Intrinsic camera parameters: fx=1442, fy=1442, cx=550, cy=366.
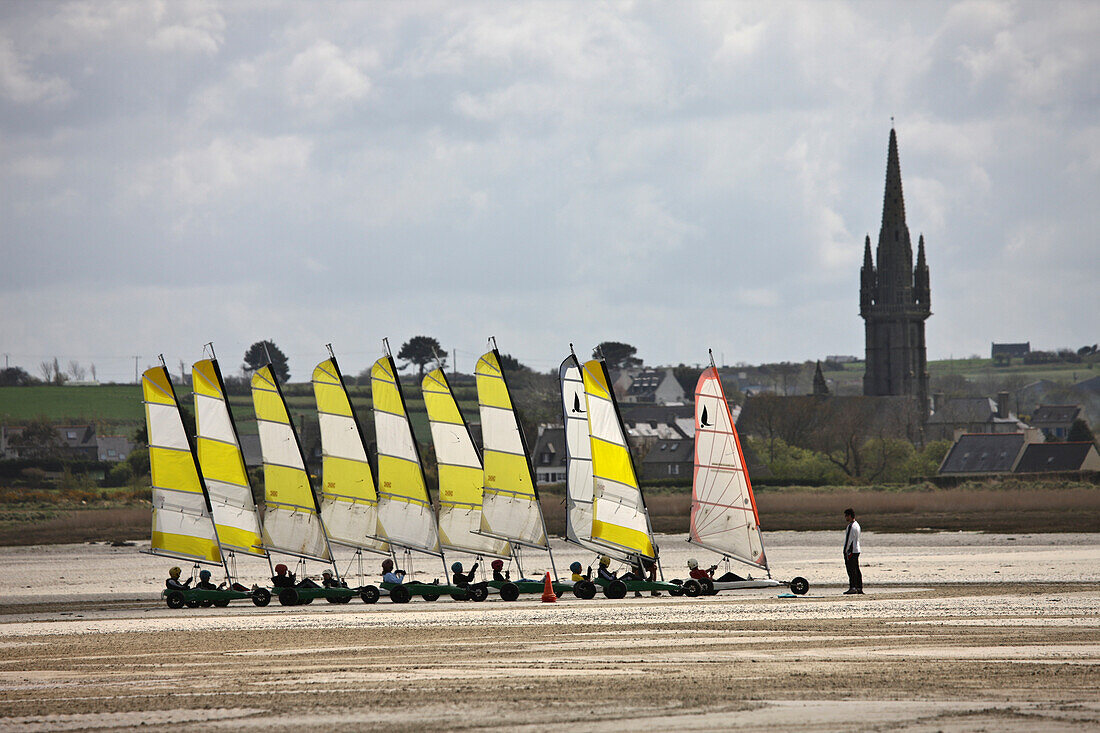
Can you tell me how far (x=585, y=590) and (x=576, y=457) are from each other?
3252 millimetres

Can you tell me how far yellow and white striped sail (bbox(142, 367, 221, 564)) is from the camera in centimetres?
2741

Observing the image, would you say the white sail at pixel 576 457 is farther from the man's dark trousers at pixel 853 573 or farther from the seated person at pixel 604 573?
the man's dark trousers at pixel 853 573

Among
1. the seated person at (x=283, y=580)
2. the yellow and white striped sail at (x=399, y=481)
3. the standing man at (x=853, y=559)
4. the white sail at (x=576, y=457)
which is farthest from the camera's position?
the yellow and white striped sail at (x=399, y=481)

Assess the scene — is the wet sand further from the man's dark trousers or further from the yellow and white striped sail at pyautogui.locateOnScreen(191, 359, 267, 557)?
the yellow and white striped sail at pyautogui.locateOnScreen(191, 359, 267, 557)

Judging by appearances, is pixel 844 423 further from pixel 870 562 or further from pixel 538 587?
pixel 538 587

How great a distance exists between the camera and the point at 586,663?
51.7 ft

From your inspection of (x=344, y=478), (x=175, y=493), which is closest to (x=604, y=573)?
(x=344, y=478)

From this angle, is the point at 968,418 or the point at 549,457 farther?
the point at 968,418

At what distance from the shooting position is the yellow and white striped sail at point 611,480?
85.2 feet

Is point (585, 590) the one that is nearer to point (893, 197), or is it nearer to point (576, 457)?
point (576, 457)

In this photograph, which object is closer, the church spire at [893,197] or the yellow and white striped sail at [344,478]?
the yellow and white striped sail at [344,478]

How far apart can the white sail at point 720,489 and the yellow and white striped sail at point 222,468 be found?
8.65m

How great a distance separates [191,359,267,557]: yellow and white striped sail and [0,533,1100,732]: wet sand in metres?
2.19

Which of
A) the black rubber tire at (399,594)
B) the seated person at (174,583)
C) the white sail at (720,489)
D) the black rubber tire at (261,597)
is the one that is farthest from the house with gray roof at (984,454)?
the seated person at (174,583)
